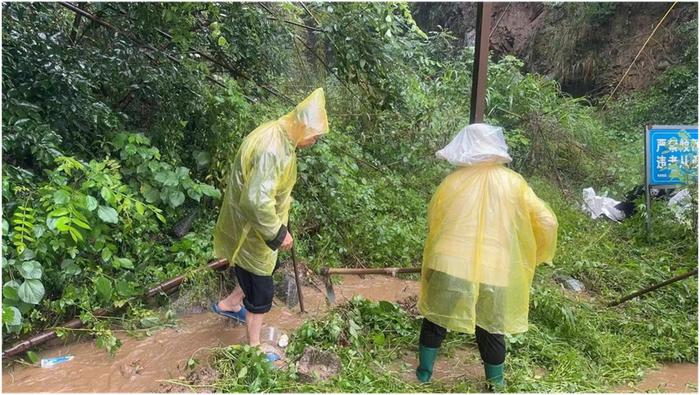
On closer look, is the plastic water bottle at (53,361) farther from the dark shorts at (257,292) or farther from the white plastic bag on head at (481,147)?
the white plastic bag on head at (481,147)

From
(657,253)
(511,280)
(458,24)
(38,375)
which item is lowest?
(38,375)

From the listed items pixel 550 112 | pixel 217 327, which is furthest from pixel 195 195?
pixel 550 112

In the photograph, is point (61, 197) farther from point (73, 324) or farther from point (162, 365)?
point (162, 365)

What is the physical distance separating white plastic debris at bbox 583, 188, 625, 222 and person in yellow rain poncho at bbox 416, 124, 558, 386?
164 inches

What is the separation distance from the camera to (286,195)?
295 centimetres

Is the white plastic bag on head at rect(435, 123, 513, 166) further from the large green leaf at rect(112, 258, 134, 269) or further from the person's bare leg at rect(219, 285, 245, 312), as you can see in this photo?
the large green leaf at rect(112, 258, 134, 269)

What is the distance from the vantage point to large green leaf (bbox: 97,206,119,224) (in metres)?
3.06

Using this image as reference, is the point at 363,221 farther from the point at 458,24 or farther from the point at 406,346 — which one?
the point at 458,24

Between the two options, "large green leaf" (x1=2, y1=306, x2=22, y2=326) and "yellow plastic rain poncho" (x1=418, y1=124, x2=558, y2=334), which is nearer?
"yellow plastic rain poncho" (x1=418, y1=124, x2=558, y2=334)

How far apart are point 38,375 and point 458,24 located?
12.2 m

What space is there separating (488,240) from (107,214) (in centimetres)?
225

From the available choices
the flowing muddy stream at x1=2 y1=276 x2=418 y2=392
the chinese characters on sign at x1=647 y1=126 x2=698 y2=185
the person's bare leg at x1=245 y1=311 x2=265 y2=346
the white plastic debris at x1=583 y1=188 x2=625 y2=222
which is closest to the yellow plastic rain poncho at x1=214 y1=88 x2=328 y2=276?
the person's bare leg at x1=245 y1=311 x2=265 y2=346

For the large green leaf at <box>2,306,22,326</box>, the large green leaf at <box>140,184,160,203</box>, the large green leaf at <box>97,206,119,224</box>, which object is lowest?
the large green leaf at <box>2,306,22,326</box>

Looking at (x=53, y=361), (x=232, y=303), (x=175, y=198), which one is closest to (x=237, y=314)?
(x=232, y=303)
